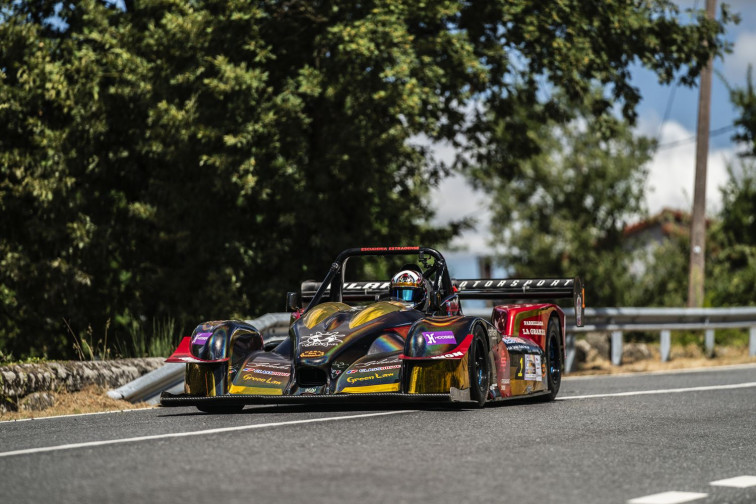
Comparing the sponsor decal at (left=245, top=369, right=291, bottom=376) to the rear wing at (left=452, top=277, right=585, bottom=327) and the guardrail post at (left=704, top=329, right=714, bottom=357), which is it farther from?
the guardrail post at (left=704, top=329, right=714, bottom=357)

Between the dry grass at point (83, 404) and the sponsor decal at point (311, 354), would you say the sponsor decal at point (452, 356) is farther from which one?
the dry grass at point (83, 404)

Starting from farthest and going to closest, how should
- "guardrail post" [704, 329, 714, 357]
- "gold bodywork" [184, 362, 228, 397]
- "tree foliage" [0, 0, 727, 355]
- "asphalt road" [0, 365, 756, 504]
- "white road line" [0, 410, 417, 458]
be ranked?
"guardrail post" [704, 329, 714, 357] → "tree foliage" [0, 0, 727, 355] → "gold bodywork" [184, 362, 228, 397] → "white road line" [0, 410, 417, 458] → "asphalt road" [0, 365, 756, 504]

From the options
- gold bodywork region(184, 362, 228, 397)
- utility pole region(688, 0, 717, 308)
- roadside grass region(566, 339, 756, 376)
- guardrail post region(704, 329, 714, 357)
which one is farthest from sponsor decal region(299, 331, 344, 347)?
utility pole region(688, 0, 717, 308)

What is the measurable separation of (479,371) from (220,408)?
7.73 ft

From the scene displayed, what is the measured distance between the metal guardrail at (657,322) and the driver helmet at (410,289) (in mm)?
6451

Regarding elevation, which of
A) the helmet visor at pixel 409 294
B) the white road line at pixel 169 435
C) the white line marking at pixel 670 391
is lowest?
the white line marking at pixel 670 391

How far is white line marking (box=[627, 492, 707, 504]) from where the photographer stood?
20.8ft

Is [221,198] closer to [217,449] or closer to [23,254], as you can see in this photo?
[23,254]

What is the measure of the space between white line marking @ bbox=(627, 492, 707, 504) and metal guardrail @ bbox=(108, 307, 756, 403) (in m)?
5.72

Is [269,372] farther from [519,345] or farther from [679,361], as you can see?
[679,361]

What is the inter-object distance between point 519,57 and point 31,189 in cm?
866

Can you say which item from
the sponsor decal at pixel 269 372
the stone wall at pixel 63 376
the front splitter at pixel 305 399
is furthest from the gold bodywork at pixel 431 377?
the stone wall at pixel 63 376

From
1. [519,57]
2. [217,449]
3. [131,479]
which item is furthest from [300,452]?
[519,57]

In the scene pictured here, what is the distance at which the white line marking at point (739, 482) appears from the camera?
7121mm
